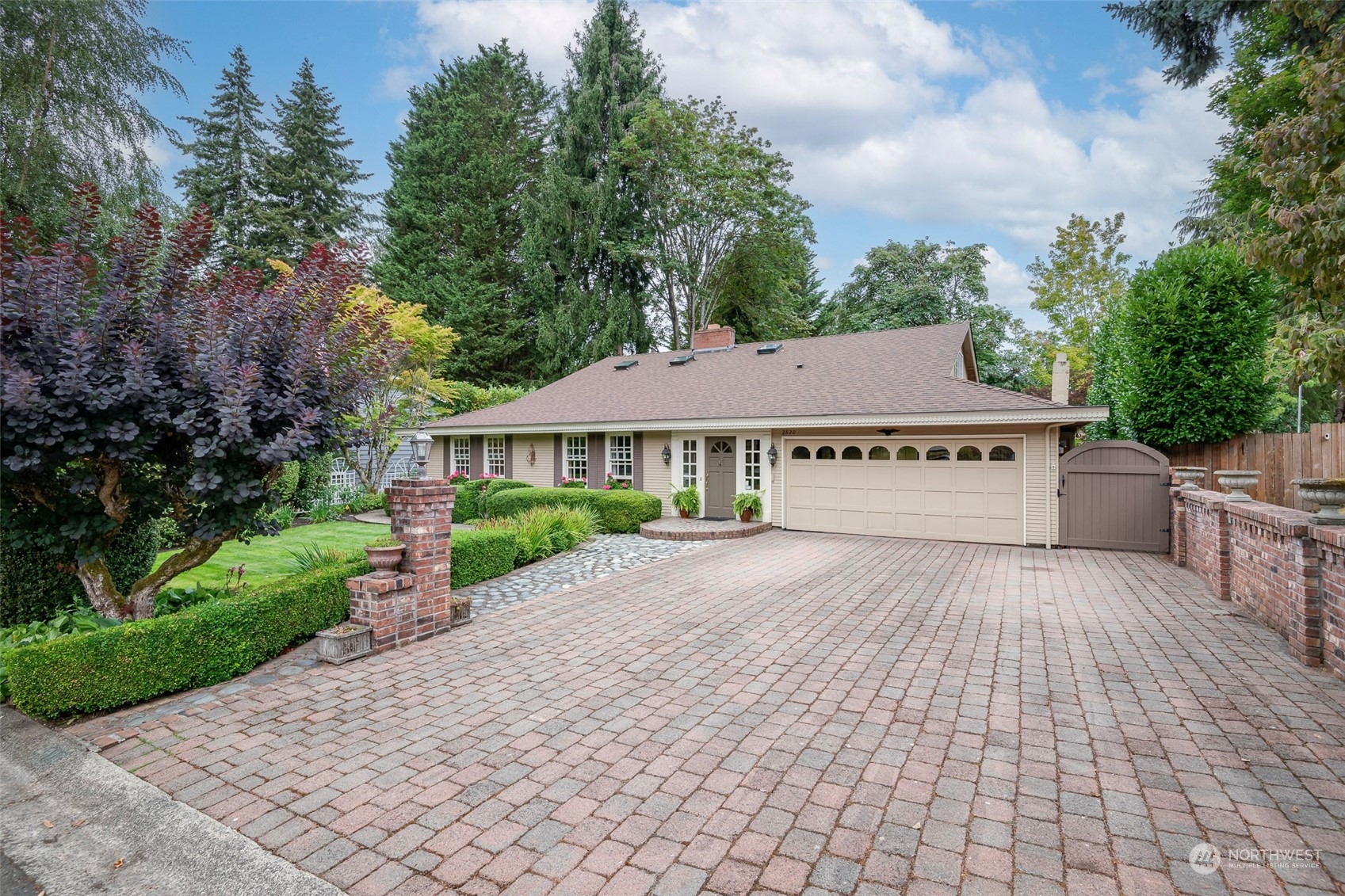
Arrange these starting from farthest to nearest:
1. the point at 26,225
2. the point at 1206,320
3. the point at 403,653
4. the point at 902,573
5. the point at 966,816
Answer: the point at 1206,320
the point at 902,573
the point at 403,653
the point at 26,225
the point at 966,816

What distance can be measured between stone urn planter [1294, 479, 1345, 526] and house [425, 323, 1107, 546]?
5.14 meters

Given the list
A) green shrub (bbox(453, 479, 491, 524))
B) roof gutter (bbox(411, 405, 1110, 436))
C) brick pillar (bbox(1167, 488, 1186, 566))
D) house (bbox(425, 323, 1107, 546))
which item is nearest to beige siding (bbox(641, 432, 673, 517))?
house (bbox(425, 323, 1107, 546))

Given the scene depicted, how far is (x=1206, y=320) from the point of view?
10.4 meters

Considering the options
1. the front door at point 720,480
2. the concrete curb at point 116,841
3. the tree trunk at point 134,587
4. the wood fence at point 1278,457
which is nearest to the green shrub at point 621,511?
the front door at point 720,480

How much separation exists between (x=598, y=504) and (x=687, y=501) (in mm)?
2068

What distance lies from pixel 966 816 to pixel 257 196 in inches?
1270

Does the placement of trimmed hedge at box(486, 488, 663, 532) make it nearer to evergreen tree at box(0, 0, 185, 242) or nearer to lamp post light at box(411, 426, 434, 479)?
lamp post light at box(411, 426, 434, 479)

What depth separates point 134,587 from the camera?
178 inches

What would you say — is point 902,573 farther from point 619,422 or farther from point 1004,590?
point 619,422

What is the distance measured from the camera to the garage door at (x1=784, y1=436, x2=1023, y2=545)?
10.5m

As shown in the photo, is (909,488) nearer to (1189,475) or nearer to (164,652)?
(1189,475)

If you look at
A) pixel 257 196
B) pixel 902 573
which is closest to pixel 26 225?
pixel 902 573

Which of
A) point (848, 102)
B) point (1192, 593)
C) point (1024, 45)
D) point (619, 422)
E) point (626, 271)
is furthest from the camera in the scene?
point (626, 271)

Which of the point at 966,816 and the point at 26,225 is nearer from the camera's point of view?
the point at 966,816
